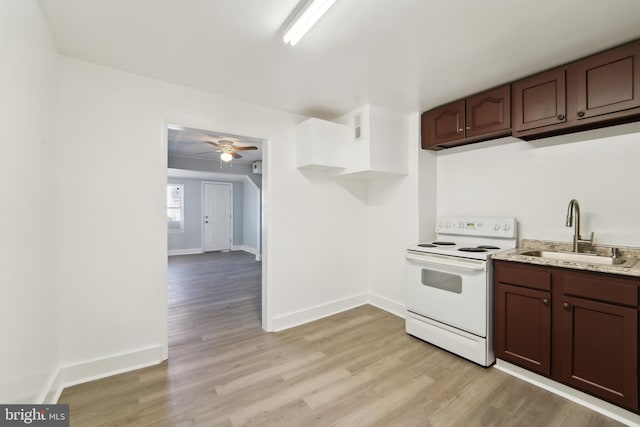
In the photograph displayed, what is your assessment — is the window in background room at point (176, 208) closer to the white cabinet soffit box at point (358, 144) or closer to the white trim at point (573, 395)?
the white cabinet soffit box at point (358, 144)

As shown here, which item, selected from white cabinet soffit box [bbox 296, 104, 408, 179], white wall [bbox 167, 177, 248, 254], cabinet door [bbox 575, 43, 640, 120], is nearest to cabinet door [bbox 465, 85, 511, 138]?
cabinet door [bbox 575, 43, 640, 120]

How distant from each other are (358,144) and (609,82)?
193 centimetres

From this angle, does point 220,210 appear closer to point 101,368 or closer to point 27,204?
point 101,368

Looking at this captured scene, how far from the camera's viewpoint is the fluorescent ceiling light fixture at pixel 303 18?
1.42 metres

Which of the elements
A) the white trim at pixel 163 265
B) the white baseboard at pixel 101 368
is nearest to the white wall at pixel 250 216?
the white trim at pixel 163 265

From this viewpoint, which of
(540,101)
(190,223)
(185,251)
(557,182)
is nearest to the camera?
(540,101)

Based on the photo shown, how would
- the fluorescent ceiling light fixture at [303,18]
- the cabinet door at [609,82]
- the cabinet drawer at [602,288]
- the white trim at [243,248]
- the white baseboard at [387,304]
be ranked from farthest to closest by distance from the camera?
the white trim at [243,248] < the white baseboard at [387,304] < the cabinet door at [609,82] < the cabinet drawer at [602,288] < the fluorescent ceiling light fixture at [303,18]

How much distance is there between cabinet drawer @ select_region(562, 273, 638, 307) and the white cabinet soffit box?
178 centimetres

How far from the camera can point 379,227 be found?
3.55 meters

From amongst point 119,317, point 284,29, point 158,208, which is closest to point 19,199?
point 158,208

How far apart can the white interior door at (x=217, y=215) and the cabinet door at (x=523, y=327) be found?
788cm

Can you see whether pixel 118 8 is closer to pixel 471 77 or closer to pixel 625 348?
pixel 471 77

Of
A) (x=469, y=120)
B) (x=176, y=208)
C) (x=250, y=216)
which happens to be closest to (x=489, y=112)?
(x=469, y=120)

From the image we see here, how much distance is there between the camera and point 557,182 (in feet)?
7.65
